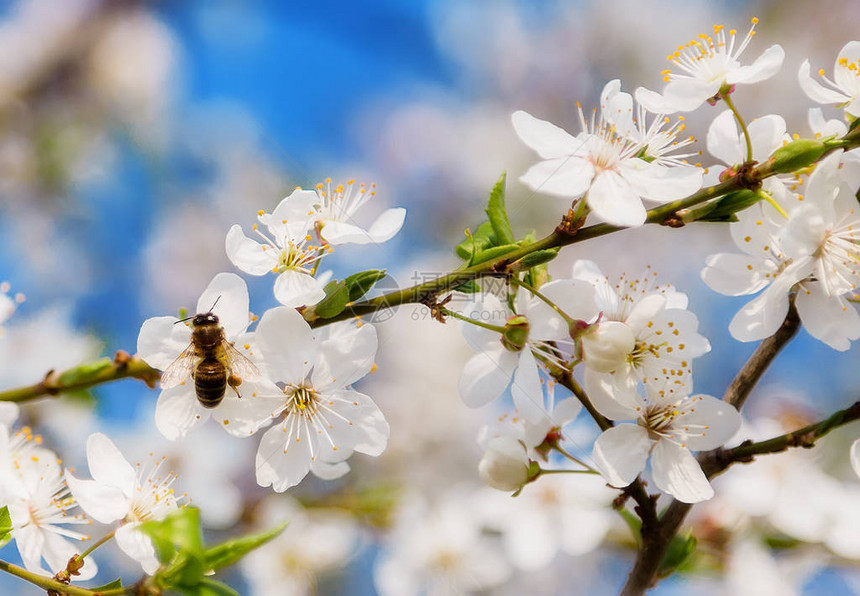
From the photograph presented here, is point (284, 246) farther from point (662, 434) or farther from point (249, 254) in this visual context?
point (662, 434)

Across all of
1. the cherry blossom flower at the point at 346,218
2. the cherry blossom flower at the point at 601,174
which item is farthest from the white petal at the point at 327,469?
the cherry blossom flower at the point at 601,174

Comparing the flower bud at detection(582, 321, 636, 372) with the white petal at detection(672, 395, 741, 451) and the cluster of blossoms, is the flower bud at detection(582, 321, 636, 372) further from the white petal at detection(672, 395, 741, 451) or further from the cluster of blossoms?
the cluster of blossoms

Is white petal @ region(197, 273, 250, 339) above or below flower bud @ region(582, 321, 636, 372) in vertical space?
above

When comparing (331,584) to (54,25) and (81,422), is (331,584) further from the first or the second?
(54,25)

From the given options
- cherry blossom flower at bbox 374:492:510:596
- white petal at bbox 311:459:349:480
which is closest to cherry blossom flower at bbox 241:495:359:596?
cherry blossom flower at bbox 374:492:510:596

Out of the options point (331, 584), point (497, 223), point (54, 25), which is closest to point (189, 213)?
point (54, 25)

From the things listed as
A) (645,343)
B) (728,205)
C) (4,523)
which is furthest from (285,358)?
(728,205)
